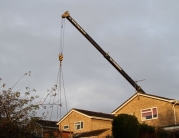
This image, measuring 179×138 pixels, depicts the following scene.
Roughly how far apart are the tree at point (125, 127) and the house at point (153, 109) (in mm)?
11633

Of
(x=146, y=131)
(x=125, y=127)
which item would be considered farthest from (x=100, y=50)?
(x=125, y=127)

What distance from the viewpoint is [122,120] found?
23.1m

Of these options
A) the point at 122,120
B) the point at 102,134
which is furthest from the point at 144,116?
the point at 122,120

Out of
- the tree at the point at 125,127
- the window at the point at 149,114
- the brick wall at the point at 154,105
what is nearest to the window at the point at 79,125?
the brick wall at the point at 154,105

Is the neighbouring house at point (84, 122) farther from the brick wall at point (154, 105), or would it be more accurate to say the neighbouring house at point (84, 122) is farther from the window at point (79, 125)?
the brick wall at point (154, 105)

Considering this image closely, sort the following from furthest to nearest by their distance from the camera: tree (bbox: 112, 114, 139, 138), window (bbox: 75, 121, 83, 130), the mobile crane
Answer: window (bbox: 75, 121, 83, 130) → the mobile crane → tree (bbox: 112, 114, 139, 138)

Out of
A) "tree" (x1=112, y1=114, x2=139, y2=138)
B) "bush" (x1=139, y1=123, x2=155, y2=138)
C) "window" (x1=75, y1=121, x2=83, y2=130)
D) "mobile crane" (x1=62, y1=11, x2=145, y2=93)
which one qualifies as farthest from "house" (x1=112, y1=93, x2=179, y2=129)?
"tree" (x1=112, y1=114, x2=139, y2=138)

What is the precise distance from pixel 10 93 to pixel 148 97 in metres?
26.8

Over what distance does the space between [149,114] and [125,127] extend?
15238 mm

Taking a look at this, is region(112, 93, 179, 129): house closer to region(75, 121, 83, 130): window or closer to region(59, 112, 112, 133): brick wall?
region(59, 112, 112, 133): brick wall

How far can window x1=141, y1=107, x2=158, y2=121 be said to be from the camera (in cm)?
3665

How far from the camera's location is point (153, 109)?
121 ft

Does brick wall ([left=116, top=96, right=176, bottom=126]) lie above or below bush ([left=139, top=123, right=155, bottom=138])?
above

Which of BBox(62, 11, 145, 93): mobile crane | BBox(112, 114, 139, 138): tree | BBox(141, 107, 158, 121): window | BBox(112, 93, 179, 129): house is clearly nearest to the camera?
BBox(112, 114, 139, 138): tree
